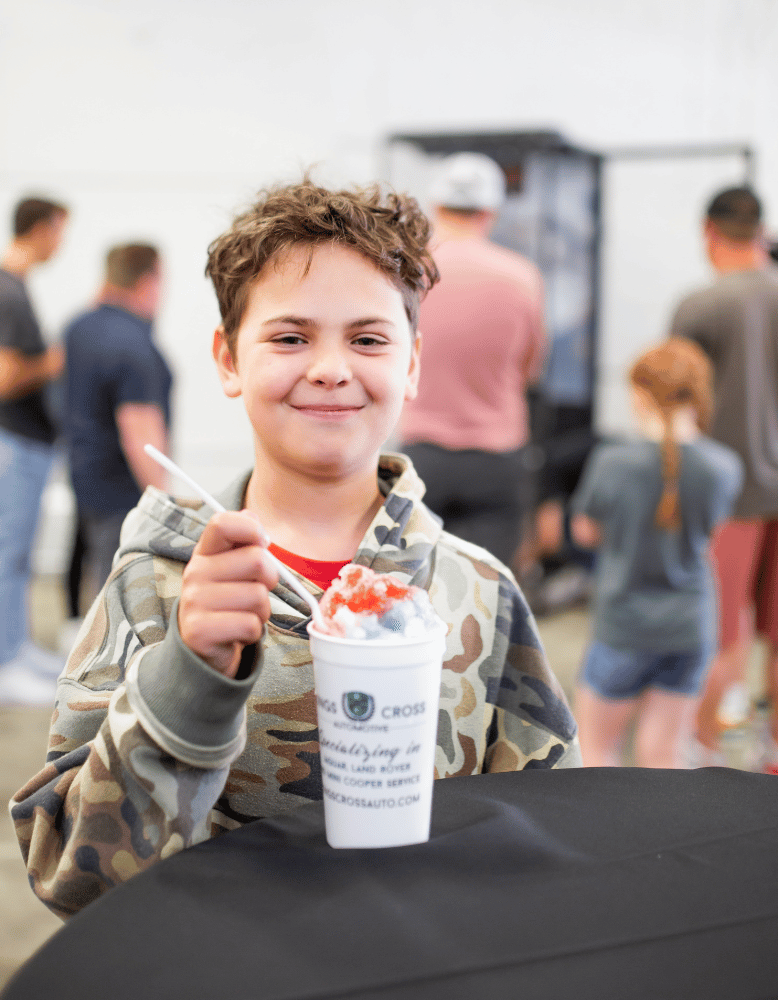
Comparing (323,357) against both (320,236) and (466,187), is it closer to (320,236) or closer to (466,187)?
(320,236)

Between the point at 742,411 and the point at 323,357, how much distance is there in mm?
2130

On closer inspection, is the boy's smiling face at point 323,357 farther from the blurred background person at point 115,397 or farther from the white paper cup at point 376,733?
the blurred background person at point 115,397

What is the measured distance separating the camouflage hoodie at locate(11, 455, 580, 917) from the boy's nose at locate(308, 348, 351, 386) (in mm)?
157

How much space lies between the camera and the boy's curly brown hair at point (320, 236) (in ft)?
3.24

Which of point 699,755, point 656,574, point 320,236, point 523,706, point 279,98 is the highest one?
point 279,98

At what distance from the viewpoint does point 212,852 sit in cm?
72

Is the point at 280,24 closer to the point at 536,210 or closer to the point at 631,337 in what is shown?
the point at 536,210

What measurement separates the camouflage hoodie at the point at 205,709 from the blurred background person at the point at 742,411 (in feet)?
6.23

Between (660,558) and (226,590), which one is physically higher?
(226,590)

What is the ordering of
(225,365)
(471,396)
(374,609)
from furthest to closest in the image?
(471,396)
(225,365)
(374,609)

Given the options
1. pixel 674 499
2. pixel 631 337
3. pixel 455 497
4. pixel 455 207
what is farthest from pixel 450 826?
pixel 631 337

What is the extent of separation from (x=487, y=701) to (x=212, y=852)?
384 millimetres

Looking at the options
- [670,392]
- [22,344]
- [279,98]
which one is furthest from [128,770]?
[279,98]

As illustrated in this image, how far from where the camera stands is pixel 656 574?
2293 mm
